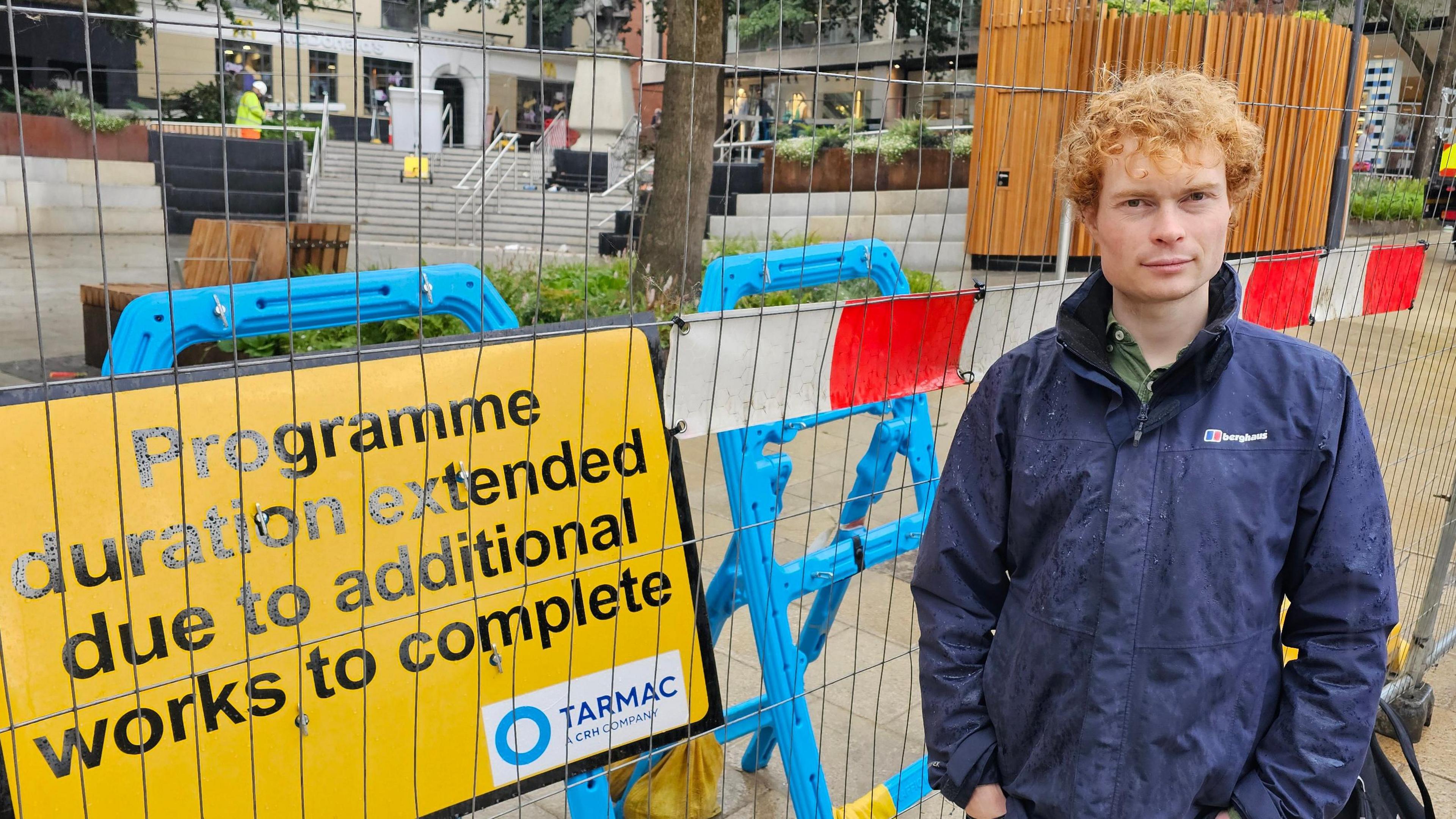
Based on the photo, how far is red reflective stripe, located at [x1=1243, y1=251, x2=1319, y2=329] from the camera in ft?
11.1

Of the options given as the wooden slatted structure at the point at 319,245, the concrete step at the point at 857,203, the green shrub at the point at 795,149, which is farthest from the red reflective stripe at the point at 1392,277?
the green shrub at the point at 795,149

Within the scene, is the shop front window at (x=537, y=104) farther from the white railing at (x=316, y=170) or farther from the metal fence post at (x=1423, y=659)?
the metal fence post at (x=1423, y=659)

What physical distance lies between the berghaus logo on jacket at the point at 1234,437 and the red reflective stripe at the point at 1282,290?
6.02 feet

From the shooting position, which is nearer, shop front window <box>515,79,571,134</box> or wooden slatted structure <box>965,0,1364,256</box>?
shop front window <box>515,79,571,134</box>

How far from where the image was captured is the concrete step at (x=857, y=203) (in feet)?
49.9

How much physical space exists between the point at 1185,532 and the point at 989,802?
1.82ft

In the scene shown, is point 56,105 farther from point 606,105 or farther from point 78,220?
point 606,105

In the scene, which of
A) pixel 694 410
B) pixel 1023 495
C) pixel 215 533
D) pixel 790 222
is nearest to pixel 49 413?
pixel 215 533

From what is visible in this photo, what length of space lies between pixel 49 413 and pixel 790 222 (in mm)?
14398

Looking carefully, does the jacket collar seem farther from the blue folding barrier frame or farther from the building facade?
the building facade

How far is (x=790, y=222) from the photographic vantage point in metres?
15.7

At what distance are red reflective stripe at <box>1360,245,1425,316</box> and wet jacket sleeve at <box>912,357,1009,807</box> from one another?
9.02 ft

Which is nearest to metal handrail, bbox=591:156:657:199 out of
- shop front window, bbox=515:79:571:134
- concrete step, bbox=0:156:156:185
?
shop front window, bbox=515:79:571:134

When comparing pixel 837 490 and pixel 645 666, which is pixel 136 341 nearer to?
pixel 645 666
